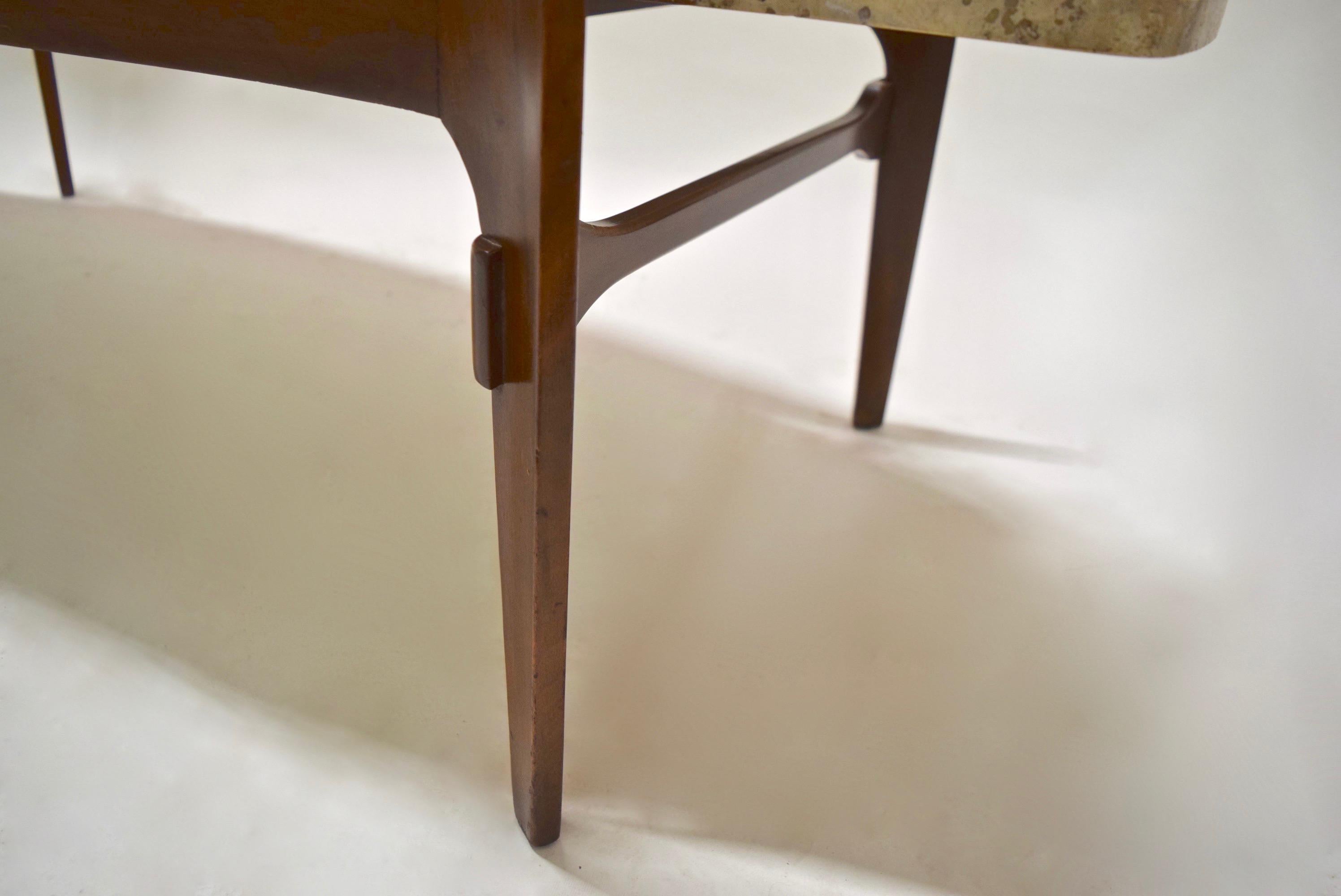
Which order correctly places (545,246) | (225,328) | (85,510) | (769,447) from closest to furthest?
(545,246) → (85,510) → (769,447) → (225,328)

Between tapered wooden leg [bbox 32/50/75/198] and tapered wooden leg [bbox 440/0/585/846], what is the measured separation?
4.31 feet

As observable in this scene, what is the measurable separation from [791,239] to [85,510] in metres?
1.32

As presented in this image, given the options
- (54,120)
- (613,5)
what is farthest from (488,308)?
(54,120)

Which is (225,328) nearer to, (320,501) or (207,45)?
(320,501)

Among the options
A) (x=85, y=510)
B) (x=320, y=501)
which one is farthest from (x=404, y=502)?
(x=85, y=510)

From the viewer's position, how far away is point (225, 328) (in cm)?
139

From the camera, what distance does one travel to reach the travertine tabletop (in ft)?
1.74

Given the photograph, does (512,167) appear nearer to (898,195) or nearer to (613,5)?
(613,5)

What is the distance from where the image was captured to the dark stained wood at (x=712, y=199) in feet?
2.08

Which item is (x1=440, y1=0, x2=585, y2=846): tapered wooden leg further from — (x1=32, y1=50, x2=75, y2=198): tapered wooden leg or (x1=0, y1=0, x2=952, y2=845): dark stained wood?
(x1=32, y1=50, x2=75, y2=198): tapered wooden leg

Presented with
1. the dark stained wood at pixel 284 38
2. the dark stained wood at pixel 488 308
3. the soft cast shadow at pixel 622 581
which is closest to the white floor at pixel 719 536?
the soft cast shadow at pixel 622 581

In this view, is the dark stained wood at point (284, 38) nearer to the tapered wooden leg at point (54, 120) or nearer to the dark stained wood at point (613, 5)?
the dark stained wood at point (613, 5)

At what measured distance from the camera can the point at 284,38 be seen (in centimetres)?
59

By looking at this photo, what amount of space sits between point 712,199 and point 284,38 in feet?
1.06
